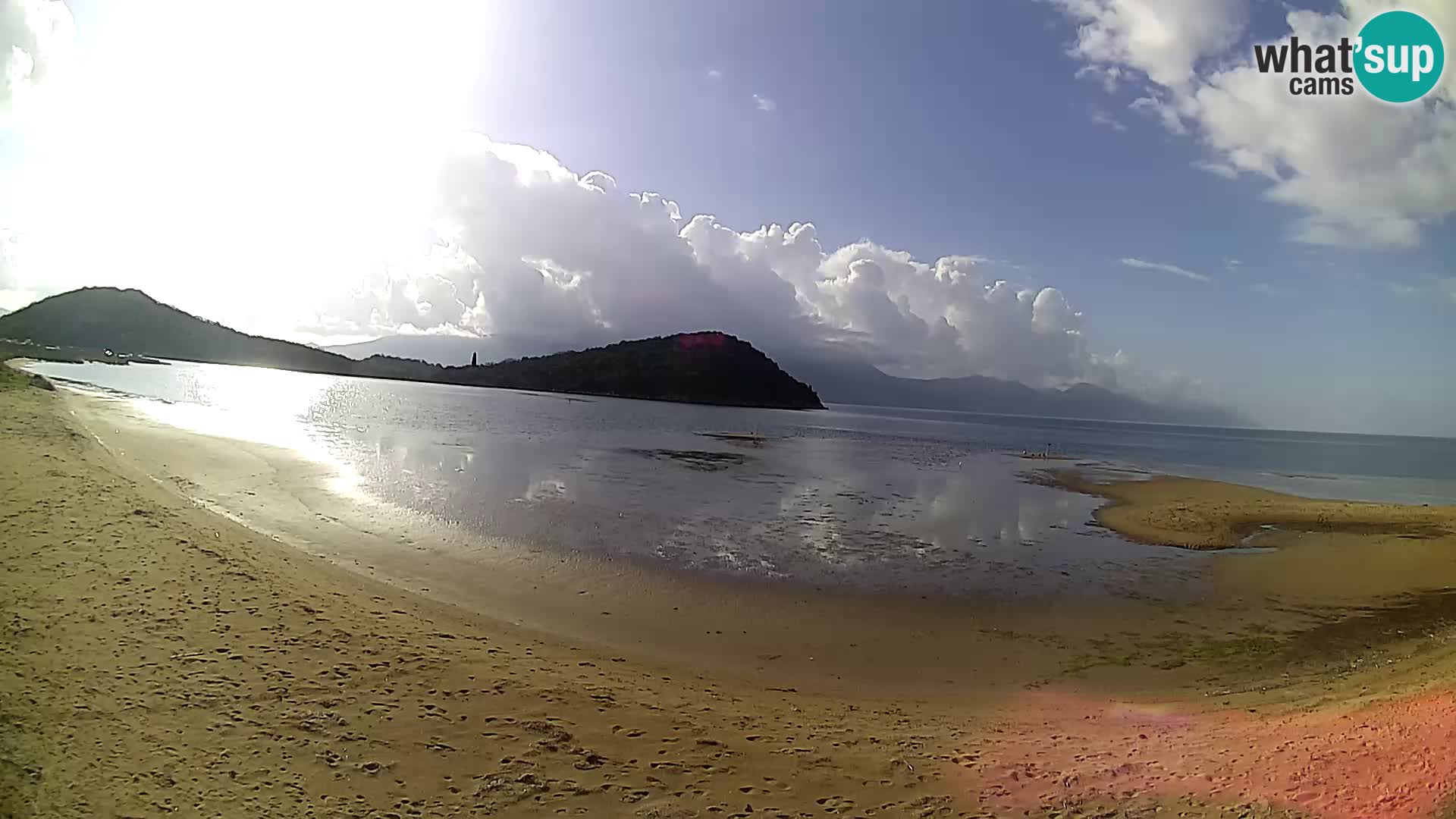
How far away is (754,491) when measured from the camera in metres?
31.8

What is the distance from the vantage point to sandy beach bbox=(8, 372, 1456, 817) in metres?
6.50

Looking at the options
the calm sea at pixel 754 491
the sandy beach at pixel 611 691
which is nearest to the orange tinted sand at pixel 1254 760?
the sandy beach at pixel 611 691

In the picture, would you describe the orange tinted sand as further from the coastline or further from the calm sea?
the coastline

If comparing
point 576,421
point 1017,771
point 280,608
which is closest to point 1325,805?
point 1017,771

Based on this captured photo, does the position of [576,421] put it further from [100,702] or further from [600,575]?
[100,702]

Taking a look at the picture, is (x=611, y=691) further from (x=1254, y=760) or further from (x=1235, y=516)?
(x=1235, y=516)

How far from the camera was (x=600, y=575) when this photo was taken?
16203 millimetres

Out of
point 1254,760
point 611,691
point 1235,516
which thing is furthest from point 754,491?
point 1254,760

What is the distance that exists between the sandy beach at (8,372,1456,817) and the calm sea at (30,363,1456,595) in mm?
3065

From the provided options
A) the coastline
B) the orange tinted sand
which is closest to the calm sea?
the coastline

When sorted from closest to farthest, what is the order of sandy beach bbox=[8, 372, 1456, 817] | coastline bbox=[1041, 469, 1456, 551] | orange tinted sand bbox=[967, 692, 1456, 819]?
orange tinted sand bbox=[967, 692, 1456, 819], sandy beach bbox=[8, 372, 1456, 817], coastline bbox=[1041, 469, 1456, 551]

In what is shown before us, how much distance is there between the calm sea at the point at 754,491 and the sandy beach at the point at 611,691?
3065 mm

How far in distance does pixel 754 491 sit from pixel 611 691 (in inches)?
891

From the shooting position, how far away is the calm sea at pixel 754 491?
19.4 metres
